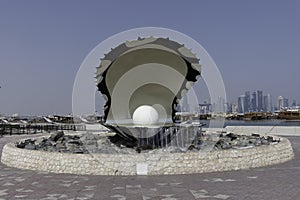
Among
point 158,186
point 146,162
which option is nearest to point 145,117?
point 146,162

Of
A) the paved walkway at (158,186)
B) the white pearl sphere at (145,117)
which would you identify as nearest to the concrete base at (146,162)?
the paved walkway at (158,186)

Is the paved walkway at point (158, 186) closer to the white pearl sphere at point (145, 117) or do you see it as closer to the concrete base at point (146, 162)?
the concrete base at point (146, 162)

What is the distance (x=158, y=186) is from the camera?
9.64 metres

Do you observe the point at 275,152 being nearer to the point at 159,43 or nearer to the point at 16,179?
the point at 159,43

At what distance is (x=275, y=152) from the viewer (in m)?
13.5

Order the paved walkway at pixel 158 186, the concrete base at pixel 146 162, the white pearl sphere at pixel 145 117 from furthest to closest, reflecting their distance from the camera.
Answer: the white pearl sphere at pixel 145 117 < the concrete base at pixel 146 162 < the paved walkway at pixel 158 186

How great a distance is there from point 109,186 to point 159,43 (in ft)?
26.6

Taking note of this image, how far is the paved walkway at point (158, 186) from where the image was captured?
338 inches

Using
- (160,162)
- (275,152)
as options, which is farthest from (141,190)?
(275,152)

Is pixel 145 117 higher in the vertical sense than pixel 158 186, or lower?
higher

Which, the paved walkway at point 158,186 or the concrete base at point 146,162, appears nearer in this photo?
the paved walkway at point 158,186

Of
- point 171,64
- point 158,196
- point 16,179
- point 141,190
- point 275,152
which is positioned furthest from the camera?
point 171,64

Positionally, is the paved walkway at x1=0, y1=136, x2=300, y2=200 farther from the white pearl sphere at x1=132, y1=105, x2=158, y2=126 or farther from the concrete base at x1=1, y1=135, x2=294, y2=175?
the white pearl sphere at x1=132, y1=105, x2=158, y2=126

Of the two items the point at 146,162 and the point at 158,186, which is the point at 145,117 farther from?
the point at 158,186
